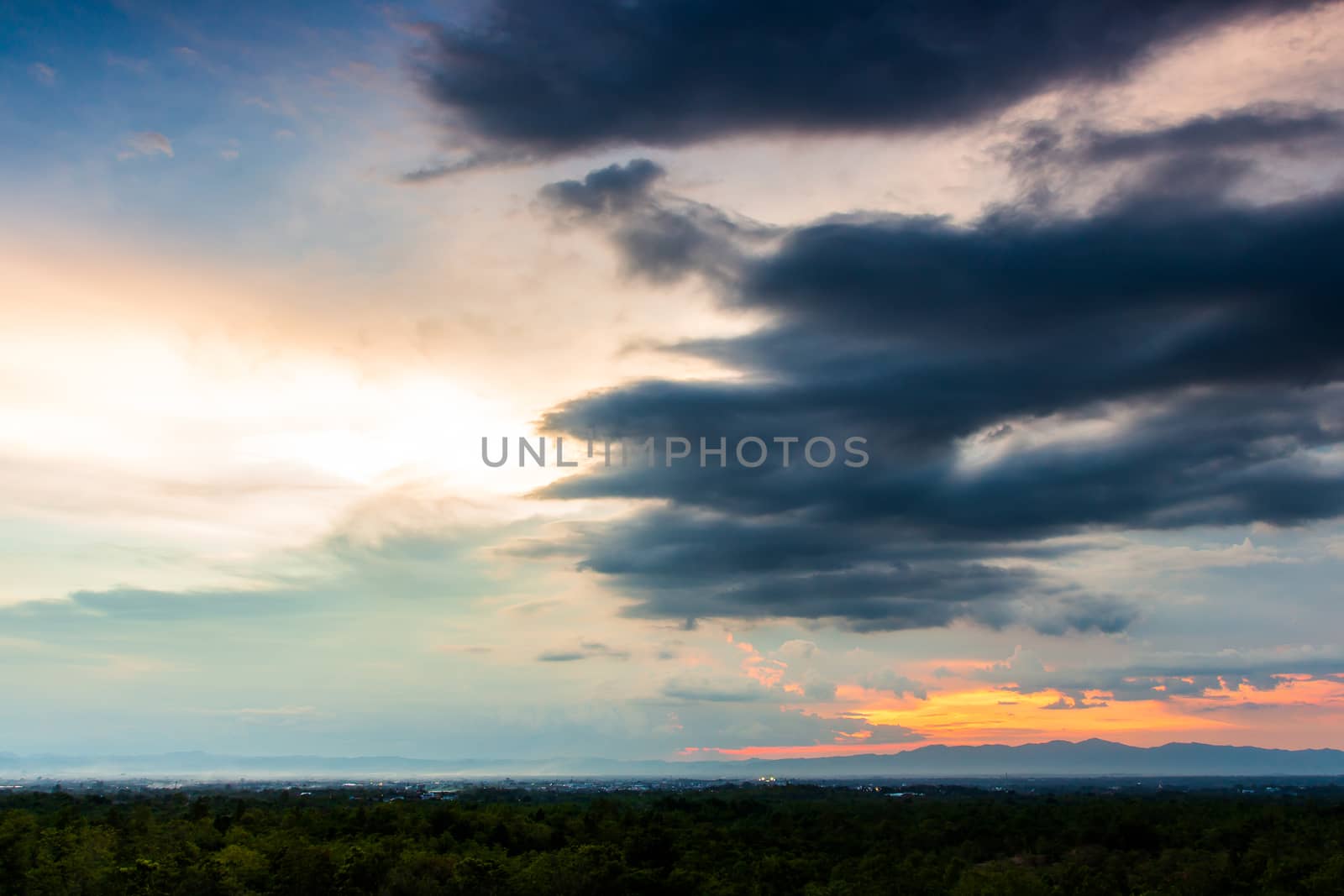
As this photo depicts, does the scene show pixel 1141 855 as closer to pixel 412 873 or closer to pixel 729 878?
pixel 729 878

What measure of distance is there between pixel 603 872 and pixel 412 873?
20.1m

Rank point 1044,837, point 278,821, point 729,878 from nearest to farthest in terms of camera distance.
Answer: point 729,878 → point 278,821 → point 1044,837

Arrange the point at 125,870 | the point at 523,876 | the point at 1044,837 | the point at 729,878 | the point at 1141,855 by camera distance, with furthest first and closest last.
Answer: the point at 1044,837 < the point at 1141,855 < the point at 729,878 < the point at 523,876 < the point at 125,870

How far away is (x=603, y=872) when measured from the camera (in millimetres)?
111500

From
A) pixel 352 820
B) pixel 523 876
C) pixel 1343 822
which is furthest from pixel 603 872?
pixel 1343 822

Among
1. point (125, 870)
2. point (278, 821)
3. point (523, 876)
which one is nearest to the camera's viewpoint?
point (125, 870)

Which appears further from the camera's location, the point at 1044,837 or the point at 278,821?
the point at 1044,837

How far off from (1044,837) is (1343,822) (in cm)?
5354

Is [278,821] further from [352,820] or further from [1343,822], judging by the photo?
[1343,822]

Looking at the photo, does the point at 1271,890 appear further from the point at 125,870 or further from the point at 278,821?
the point at 278,821

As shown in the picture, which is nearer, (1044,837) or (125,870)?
(125,870)

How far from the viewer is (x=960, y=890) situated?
334 feet

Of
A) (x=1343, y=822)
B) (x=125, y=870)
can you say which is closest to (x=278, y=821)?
(x=125, y=870)

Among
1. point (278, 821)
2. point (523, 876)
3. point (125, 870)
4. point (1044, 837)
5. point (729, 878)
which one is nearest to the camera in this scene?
point (125, 870)
